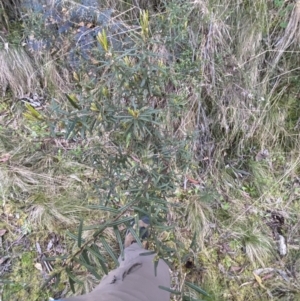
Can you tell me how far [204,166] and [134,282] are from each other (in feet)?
2.69

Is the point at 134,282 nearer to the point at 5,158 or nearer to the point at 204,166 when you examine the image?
the point at 204,166

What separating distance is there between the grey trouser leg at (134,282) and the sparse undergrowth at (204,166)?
19 cm

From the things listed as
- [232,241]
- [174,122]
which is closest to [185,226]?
[232,241]

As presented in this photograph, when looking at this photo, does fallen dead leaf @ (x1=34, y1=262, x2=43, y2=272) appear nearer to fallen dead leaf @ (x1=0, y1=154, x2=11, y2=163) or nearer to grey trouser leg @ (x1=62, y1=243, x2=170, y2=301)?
grey trouser leg @ (x1=62, y1=243, x2=170, y2=301)

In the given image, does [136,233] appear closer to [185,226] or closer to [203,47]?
[185,226]

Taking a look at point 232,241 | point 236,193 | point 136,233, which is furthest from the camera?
point 236,193

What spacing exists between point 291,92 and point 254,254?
88 cm

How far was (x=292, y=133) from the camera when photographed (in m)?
1.90

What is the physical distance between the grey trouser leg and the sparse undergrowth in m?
0.19

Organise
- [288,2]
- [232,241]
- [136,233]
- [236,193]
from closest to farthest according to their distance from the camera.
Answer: [136,233] → [288,2] → [232,241] → [236,193]

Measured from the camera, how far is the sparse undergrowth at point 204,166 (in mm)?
1635

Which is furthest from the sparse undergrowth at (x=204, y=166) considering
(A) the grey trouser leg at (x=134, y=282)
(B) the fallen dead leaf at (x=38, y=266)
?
(A) the grey trouser leg at (x=134, y=282)

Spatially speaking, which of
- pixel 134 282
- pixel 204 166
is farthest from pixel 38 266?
pixel 204 166

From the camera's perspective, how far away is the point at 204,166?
74.9 inches
